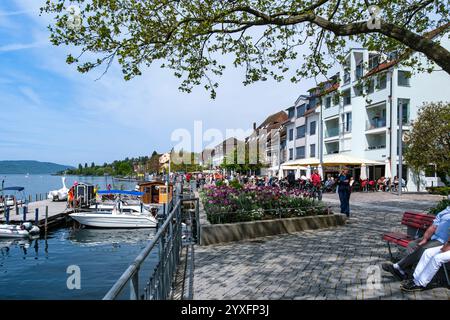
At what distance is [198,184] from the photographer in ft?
152

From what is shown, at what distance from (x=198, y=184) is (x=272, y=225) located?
34690 mm

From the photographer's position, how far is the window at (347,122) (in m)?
46.9

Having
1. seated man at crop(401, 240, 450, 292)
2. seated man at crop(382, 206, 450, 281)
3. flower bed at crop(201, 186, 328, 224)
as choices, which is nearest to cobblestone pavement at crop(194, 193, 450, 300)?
seated man at crop(401, 240, 450, 292)

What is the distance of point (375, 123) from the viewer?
4278 cm

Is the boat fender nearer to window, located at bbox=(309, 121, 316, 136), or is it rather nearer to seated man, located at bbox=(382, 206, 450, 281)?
seated man, located at bbox=(382, 206, 450, 281)

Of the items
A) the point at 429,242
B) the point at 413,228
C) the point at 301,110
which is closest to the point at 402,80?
the point at 301,110

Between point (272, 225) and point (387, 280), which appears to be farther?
point (272, 225)

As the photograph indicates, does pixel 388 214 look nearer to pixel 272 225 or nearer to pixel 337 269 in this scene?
pixel 272 225

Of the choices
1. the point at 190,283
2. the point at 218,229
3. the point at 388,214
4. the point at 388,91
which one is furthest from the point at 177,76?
the point at 388,91

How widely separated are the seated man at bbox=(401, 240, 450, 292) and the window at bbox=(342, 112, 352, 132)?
139 ft

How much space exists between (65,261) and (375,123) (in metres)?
33.3

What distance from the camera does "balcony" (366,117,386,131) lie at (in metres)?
41.2

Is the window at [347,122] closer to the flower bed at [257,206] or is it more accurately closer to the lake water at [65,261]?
the lake water at [65,261]

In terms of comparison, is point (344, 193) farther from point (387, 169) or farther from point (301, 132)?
point (301, 132)
